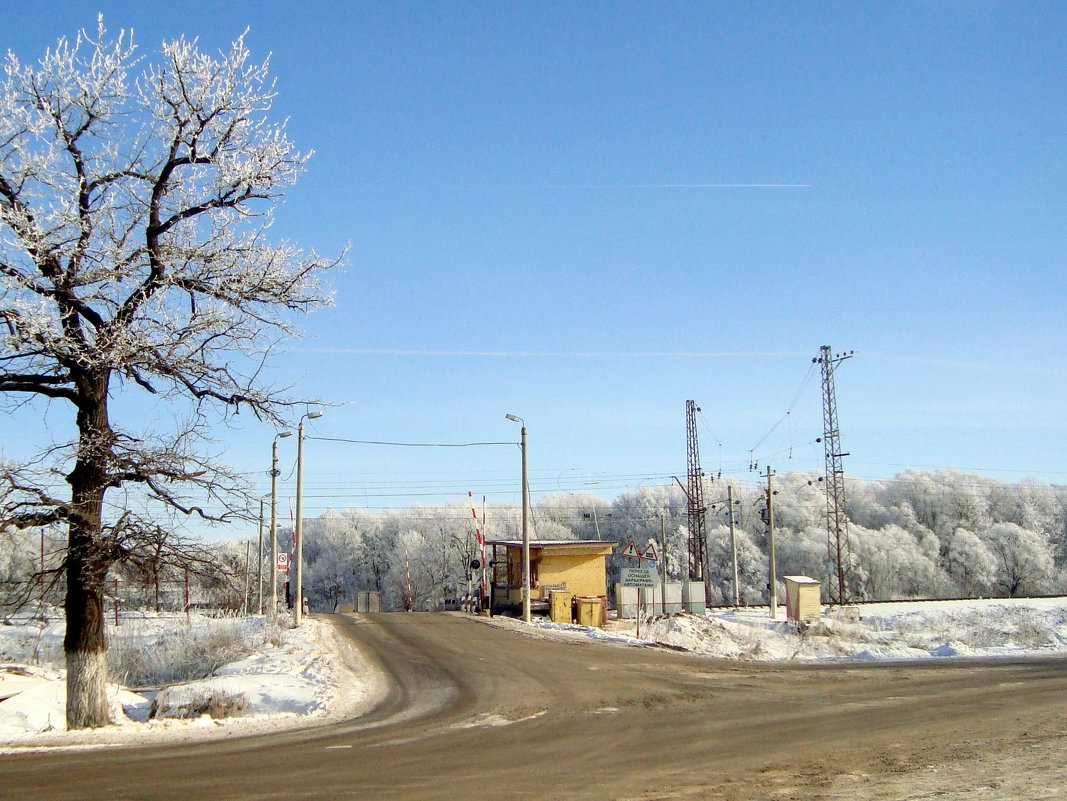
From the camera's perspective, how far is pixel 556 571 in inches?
1619

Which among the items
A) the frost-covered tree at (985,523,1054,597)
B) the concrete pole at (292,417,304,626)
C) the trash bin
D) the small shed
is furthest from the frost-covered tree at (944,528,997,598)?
the concrete pole at (292,417,304,626)

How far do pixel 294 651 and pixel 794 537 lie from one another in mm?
84260

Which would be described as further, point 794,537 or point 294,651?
point 794,537

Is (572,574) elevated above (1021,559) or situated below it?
above

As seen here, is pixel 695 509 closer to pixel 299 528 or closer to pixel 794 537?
pixel 794 537

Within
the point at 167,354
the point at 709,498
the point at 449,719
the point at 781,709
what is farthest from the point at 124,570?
the point at 709,498

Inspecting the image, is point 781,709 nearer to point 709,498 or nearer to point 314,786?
point 314,786

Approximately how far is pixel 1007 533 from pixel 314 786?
97037 millimetres

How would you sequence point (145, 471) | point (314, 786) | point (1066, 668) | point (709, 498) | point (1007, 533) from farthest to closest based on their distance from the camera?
1. point (709, 498)
2. point (1007, 533)
3. point (1066, 668)
4. point (145, 471)
5. point (314, 786)

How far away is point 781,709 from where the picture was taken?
615 inches

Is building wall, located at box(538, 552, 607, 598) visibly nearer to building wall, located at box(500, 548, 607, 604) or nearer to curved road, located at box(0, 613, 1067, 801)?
building wall, located at box(500, 548, 607, 604)

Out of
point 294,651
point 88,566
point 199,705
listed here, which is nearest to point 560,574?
point 294,651

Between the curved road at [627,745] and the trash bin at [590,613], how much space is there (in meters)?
15.2

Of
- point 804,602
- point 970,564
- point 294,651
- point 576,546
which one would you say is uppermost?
point 576,546
